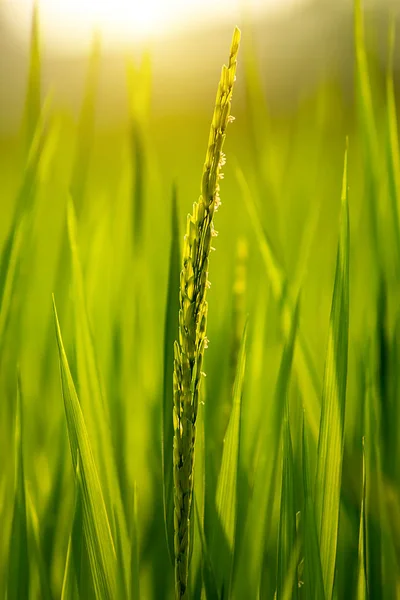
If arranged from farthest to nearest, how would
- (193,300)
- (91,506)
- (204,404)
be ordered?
1. (204,404)
2. (91,506)
3. (193,300)

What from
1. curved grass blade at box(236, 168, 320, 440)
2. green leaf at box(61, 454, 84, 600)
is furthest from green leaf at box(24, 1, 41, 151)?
green leaf at box(61, 454, 84, 600)

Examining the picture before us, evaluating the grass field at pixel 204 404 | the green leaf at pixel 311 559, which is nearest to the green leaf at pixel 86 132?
the grass field at pixel 204 404

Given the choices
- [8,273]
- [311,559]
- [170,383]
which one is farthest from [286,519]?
[8,273]

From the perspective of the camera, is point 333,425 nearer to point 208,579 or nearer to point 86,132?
point 208,579

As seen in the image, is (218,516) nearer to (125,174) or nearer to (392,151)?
(392,151)

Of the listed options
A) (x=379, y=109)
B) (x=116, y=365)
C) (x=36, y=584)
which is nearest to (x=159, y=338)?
(x=116, y=365)

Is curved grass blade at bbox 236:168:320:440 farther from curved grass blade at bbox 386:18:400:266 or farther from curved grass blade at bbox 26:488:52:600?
curved grass blade at bbox 26:488:52:600

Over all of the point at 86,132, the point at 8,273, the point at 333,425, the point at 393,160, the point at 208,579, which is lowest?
the point at 208,579
